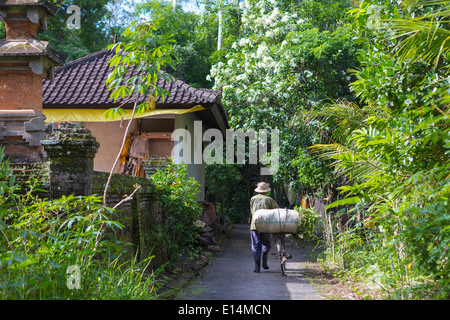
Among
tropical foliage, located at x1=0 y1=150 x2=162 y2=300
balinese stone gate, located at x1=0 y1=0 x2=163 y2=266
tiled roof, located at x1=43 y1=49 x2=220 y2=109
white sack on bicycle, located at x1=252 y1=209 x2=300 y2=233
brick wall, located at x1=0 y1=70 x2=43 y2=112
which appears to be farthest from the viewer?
tiled roof, located at x1=43 y1=49 x2=220 y2=109

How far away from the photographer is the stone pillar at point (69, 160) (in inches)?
235

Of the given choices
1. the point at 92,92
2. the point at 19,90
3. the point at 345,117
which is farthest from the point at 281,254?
the point at 92,92

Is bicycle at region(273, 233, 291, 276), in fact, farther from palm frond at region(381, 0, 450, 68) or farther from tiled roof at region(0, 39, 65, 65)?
tiled roof at region(0, 39, 65, 65)

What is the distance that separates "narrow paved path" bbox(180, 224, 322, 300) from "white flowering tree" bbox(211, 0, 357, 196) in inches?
128

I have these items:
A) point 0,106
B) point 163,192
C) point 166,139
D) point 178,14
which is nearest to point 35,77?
point 0,106

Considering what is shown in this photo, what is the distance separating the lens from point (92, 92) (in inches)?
517

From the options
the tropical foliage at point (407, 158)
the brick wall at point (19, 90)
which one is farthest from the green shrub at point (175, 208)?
the tropical foliage at point (407, 158)

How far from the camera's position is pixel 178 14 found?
1358 inches

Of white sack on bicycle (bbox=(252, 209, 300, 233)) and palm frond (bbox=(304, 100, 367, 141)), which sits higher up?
palm frond (bbox=(304, 100, 367, 141))

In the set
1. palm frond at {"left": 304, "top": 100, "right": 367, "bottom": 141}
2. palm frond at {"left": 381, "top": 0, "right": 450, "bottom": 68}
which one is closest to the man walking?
palm frond at {"left": 304, "top": 100, "right": 367, "bottom": 141}

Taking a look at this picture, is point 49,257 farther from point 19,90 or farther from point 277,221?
point 277,221

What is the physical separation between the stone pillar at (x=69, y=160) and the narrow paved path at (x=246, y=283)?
7.62 feet

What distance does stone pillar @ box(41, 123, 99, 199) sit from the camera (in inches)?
235

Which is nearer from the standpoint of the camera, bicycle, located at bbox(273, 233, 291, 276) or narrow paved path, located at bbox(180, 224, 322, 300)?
narrow paved path, located at bbox(180, 224, 322, 300)
